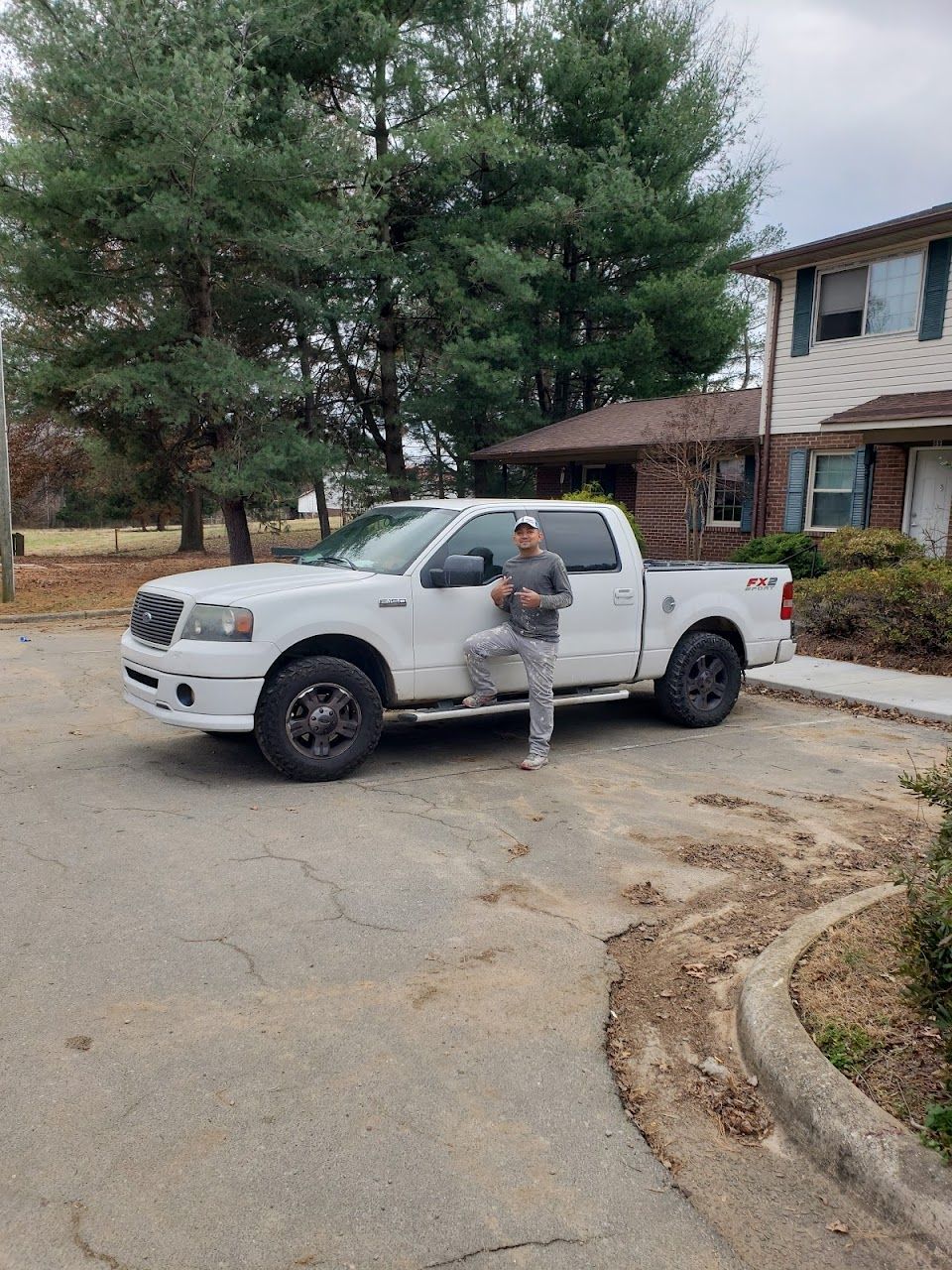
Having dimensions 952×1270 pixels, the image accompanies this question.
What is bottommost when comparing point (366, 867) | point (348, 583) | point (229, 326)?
point (366, 867)

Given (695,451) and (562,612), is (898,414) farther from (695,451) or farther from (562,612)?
(562,612)

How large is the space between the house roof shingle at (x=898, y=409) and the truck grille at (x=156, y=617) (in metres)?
12.6

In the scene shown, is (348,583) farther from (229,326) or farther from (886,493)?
(229,326)

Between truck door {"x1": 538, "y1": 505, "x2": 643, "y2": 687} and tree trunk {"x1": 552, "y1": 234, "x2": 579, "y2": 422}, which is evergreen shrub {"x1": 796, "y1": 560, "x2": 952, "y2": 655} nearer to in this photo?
truck door {"x1": 538, "y1": 505, "x2": 643, "y2": 687}

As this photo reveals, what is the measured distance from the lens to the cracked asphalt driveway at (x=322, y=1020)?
8.21 feet

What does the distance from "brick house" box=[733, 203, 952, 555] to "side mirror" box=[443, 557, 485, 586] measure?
11112mm

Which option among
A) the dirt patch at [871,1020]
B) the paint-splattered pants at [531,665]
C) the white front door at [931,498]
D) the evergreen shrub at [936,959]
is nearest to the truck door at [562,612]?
the paint-splattered pants at [531,665]

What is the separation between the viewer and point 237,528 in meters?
21.0

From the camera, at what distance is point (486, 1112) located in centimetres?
297

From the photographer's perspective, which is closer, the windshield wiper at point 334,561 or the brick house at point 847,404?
the windshield wiper at point 334,561

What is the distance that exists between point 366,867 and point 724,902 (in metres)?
1.78

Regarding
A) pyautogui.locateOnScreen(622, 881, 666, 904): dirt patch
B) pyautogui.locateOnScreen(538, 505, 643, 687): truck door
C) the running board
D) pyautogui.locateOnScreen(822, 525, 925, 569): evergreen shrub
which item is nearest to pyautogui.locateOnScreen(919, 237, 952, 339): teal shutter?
pyautogui.locateOnScreen(822, 525, 925, 569): evergreen shrub

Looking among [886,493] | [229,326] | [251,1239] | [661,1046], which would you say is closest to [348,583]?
[661,1046]

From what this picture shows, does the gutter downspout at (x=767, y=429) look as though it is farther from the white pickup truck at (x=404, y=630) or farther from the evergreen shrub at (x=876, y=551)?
the white pickup truck at (x=404, y=630)
